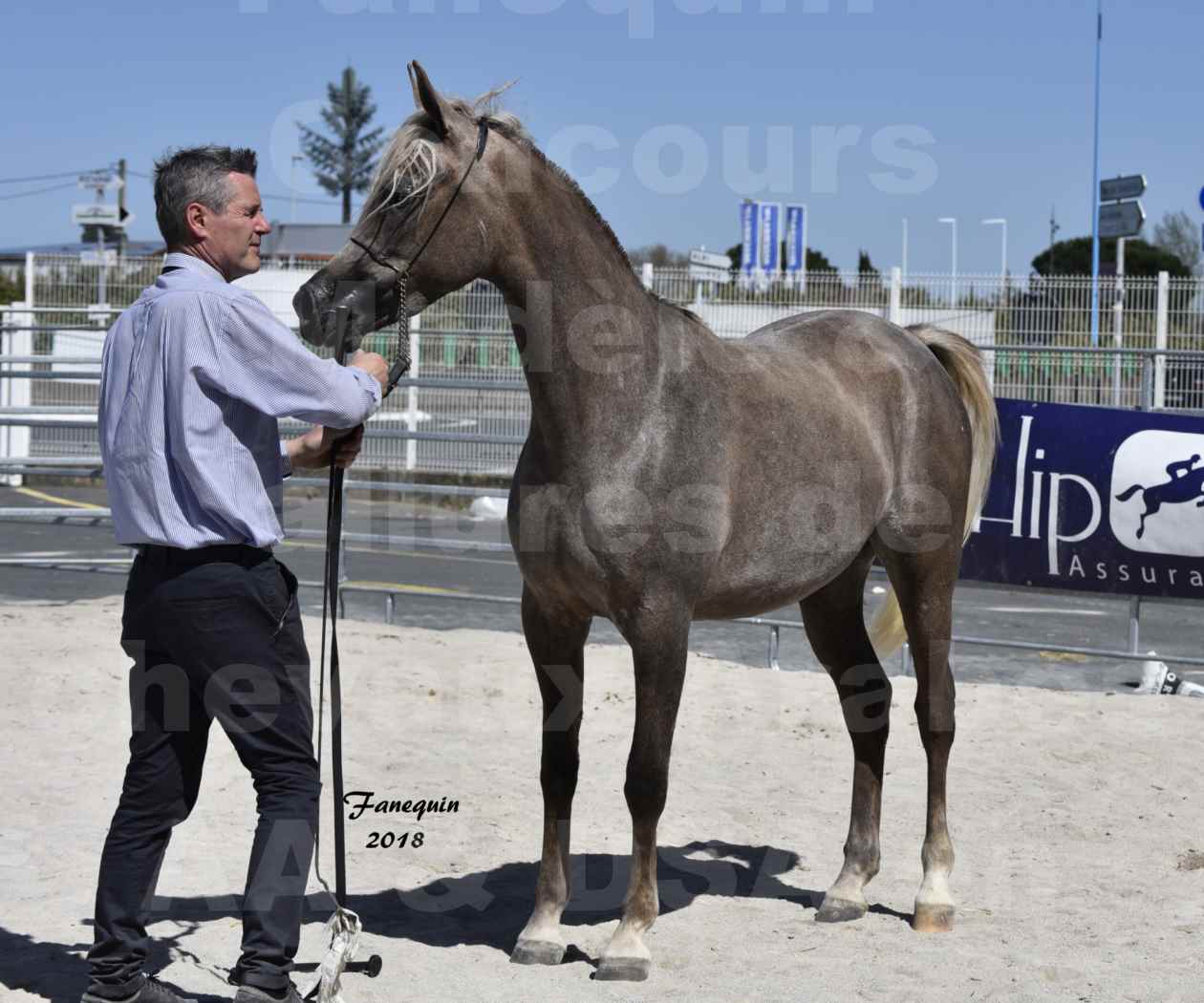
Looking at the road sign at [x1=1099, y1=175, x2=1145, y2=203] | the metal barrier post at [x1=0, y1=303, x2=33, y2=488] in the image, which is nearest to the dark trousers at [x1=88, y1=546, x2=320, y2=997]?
the metal barrier post at [x1=0, y1=303, x2=33, y2=488]

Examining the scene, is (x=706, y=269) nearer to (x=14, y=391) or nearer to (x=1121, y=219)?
(x=14, y=391)

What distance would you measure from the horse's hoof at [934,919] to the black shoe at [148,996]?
205cm

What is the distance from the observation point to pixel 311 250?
153 ft

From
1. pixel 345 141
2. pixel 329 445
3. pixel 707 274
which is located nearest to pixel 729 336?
pixel 707 274

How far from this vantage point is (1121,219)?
25.5 metres

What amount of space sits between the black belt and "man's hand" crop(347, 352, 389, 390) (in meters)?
0.46

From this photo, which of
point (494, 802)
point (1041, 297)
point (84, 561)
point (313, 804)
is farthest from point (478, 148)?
point (1041, 297)

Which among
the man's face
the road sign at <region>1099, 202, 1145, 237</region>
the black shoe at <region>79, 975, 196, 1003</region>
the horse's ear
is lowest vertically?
the black shoe at <region>79, 975, 196, 1003</region>

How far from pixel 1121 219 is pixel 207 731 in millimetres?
25312

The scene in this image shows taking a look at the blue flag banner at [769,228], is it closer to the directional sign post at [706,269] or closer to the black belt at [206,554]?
the directional sign post at [706,269]

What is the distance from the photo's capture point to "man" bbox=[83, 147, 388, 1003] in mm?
2920

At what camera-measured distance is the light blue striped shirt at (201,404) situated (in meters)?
2.90

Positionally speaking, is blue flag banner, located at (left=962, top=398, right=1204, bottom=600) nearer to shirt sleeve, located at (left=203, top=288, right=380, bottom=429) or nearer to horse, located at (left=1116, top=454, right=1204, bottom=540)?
horse, located at (left=1116, top=454, right=1204, bottom=540)

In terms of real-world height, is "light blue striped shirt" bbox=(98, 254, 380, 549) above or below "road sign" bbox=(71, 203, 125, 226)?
below
